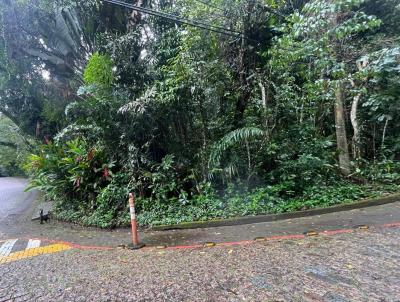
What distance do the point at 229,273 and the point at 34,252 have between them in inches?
145

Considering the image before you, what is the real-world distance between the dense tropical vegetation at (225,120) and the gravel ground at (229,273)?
5.95 ft

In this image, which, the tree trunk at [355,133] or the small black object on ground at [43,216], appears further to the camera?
the tree trunk at [355,133]

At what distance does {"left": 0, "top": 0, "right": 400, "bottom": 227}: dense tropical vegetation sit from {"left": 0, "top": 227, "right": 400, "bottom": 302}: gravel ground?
5.95 ft

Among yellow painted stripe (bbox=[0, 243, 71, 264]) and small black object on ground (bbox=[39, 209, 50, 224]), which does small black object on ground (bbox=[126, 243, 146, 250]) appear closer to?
yellow painted stripe (bbox=[0, 243, 71, 264])

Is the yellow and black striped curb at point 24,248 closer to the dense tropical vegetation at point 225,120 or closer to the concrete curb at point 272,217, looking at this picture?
the dense tropical vegetation at point 225,120

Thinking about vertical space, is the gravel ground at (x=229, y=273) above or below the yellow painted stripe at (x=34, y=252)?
above

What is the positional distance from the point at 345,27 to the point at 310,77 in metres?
2.44

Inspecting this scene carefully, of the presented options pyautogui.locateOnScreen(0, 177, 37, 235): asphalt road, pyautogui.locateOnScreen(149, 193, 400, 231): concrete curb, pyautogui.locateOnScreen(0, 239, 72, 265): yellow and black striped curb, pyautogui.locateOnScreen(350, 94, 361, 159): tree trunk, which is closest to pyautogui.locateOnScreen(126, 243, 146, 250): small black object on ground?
pyautogui.locateOnScreen(149, 193, 400, 231): concrete curb

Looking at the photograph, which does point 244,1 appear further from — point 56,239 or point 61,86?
point 61,86

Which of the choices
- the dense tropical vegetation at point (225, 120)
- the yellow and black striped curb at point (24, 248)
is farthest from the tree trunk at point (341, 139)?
the yellow and black striped curb at point (24, 248)

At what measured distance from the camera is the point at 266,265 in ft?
12.2

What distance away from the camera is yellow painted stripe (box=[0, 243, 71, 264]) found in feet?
16.2

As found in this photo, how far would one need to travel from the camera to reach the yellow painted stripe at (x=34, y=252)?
4.92 meters

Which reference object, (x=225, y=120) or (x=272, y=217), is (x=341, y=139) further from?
(x=272, y=217)
